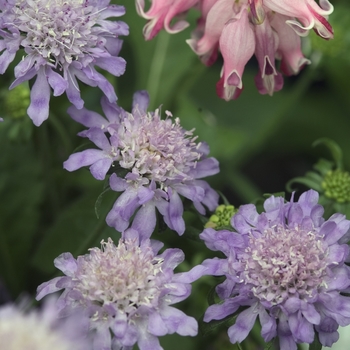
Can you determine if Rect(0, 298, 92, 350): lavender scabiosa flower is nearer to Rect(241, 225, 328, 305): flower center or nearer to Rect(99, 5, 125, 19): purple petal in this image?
Rect(241, 225, 328, 305): flower center

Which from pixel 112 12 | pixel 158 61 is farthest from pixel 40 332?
pixel 158 61

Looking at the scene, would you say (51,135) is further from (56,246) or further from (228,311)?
(228,311)

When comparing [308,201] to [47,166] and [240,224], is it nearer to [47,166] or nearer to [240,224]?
[240,224]

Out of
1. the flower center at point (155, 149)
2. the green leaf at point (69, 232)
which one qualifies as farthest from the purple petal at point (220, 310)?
the green leaf at point (69, 232)

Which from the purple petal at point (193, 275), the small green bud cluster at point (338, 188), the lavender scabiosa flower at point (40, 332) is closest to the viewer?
the lavender scabiosa flower at point (40, 332)

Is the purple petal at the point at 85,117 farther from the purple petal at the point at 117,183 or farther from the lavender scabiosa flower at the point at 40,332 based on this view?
the lavender scabiosa flower at the point at 40,332

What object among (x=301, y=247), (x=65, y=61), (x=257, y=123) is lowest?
(x=257, y=123)

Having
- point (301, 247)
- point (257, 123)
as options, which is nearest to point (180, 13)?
point (301, 247)
